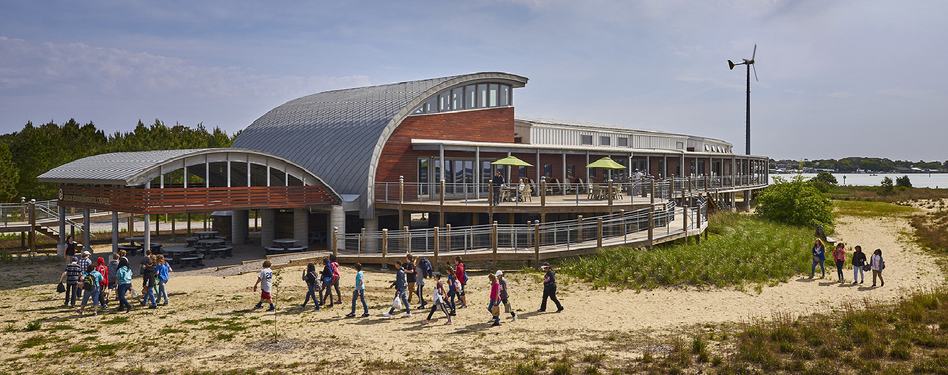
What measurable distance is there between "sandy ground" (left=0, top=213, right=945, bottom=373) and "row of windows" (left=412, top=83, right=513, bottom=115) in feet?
38.3

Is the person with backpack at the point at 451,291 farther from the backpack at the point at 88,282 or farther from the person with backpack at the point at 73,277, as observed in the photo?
the person with backpack at the point at 73,277

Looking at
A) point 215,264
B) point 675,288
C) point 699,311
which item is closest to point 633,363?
point 699,311

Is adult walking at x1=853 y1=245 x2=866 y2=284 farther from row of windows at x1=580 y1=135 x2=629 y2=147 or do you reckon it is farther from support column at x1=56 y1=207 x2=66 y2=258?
support column at x1=56 y1=207 x2=66 y2=258

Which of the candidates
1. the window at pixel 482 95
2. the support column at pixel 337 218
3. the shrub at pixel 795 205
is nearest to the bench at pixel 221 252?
the support column at pixel 337 218

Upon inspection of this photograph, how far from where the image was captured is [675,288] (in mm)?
Answer: 19594

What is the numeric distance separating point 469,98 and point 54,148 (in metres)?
39.7

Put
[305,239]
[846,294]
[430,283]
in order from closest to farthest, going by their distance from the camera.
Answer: [846,294] → [430,283] → [305,239]

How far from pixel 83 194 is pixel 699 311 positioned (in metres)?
23.3

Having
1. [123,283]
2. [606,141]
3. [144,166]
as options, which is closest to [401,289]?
[123,283]

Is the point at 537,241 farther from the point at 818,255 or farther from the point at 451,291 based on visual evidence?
the point at 818,255

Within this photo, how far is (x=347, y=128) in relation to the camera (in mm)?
30812

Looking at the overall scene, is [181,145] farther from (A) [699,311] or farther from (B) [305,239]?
(A) [699,311]

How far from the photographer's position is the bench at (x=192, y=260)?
22656mm

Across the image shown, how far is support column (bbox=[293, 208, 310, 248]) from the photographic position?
27375 mm
